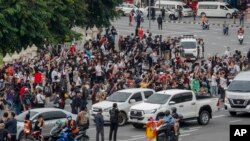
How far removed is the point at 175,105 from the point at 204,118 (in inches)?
69.9

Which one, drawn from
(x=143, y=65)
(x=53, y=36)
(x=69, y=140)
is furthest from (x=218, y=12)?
(x=69, y=140)

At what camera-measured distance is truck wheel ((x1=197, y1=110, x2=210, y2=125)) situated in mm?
35938

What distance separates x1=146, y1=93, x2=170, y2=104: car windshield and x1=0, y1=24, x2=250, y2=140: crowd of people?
279 centimetres

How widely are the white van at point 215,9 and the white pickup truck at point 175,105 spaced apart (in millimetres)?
48635

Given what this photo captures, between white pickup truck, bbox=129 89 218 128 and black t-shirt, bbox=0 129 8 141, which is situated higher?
black t-shirt, bbox=0 129 8 141

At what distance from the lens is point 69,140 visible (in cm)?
2920

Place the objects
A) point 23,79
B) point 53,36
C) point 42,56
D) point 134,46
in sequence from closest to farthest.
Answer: point 53,36, point 23,79, point 42,56, point 134,46

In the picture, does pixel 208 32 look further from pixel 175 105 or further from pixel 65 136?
pixel 65 136

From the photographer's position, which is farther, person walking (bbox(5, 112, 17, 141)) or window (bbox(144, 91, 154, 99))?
window (bbox(144, 91, 154, 99))

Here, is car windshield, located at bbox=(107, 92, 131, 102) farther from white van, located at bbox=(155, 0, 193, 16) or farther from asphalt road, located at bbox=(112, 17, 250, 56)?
white van, located at bbox=(155, 0, 193, 16)

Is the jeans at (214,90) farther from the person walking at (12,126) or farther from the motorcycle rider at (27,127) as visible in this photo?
the person walking at (12,126)

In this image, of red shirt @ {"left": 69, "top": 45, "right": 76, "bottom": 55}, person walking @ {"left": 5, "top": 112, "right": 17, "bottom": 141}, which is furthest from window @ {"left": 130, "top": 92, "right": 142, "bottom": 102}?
red shirt @ {"left": 69, "top": 45, "right": 76, "bottom": 55}

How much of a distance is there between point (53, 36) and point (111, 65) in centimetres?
1257

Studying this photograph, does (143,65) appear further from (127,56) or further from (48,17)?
(48,17)
